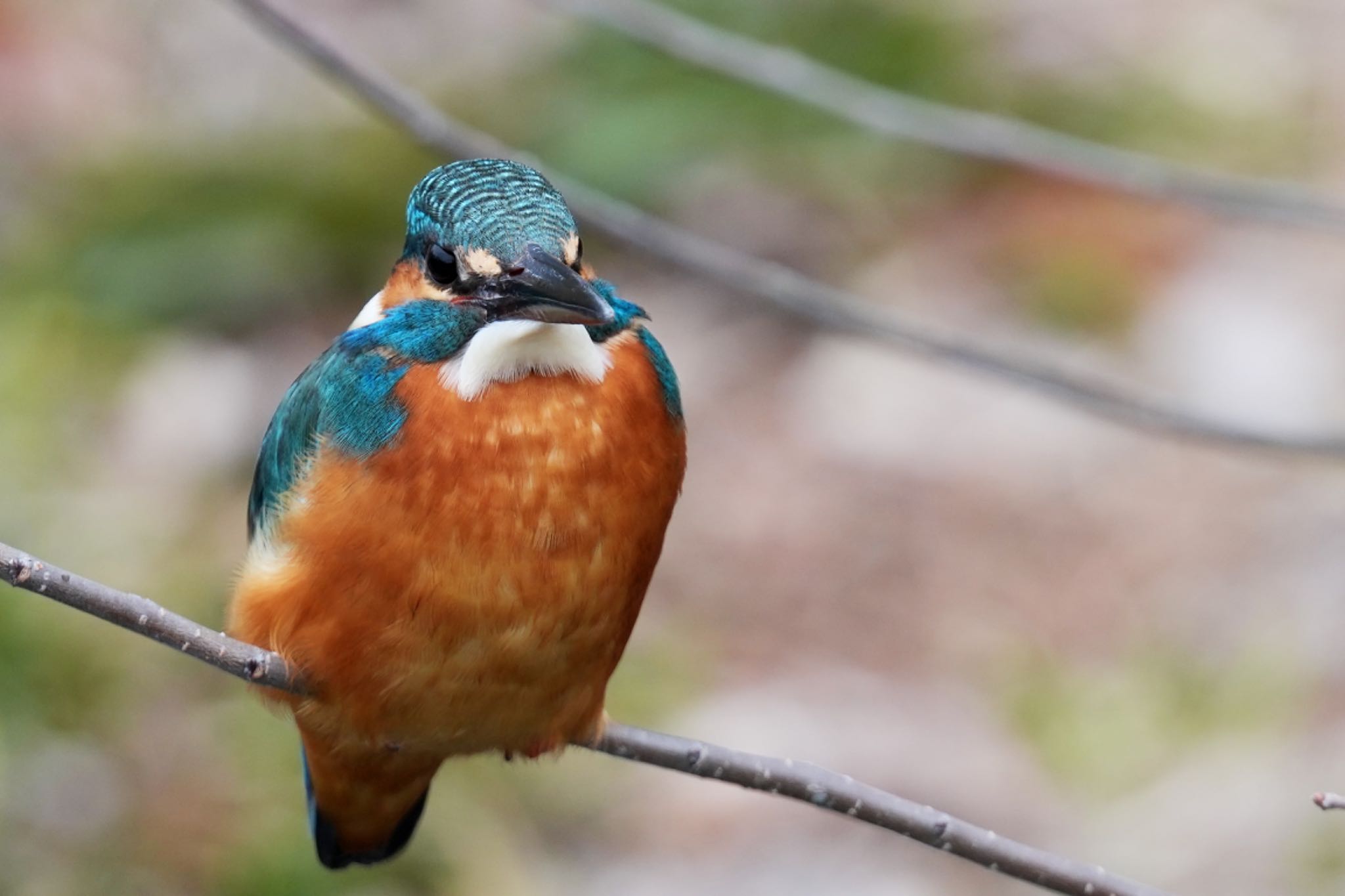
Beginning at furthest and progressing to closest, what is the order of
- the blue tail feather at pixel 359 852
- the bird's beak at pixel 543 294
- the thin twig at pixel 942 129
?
the thin twig at pixel 942 129 < the blue tail feather at pixel 359 852 < the bird's beak at pixel 543 294

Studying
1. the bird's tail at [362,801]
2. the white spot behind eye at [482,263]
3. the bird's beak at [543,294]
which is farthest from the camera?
the bird's tail at [362,801]

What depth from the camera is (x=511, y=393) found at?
2355 mm

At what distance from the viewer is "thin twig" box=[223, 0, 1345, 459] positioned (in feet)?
10.7

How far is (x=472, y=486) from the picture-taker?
7.63ft

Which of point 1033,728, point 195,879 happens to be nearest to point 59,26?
point 195,879

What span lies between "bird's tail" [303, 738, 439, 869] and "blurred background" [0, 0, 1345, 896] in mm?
944

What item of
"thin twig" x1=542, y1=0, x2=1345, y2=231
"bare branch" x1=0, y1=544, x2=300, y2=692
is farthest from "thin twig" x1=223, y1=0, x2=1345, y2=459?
"bare branch" x1=0, y1=544, x2=300, y2=692

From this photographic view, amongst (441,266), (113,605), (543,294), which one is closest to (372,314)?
(441,266)

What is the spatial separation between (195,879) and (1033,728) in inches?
90.8

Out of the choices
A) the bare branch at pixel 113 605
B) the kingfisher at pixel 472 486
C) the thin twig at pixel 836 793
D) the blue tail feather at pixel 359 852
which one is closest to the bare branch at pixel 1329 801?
the thin twig at pixel 836 793

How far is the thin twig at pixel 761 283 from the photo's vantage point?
10.7 feet

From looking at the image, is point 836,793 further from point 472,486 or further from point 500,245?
point 500,245

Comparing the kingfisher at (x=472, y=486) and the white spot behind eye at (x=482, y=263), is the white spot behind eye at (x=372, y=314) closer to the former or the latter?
the kingfisher at (x=472, y=486)

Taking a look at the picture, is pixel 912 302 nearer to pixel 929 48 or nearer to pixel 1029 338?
pixel 1029 338
